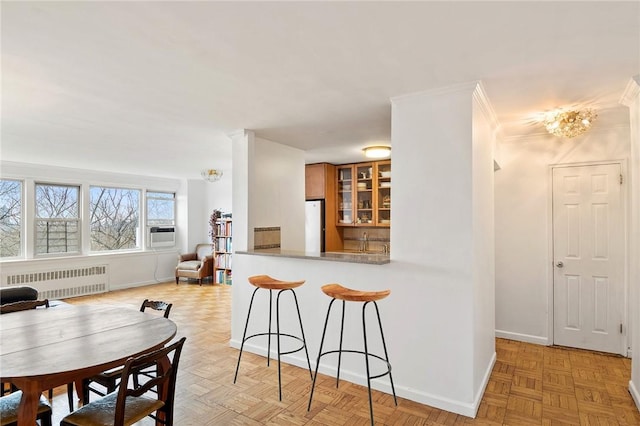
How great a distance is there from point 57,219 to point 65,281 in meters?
1.12

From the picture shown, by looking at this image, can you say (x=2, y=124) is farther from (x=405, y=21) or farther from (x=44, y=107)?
(x=405, y=21)

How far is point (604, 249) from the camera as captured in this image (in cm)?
364

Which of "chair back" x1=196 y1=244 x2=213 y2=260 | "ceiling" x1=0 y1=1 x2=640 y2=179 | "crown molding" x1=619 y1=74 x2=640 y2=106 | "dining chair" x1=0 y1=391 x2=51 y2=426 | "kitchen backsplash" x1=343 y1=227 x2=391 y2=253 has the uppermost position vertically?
"ceiling" x1=0 y1=1 x2=640 y2=179

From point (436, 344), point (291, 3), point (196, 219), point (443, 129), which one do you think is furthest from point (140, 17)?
point (196, 219)

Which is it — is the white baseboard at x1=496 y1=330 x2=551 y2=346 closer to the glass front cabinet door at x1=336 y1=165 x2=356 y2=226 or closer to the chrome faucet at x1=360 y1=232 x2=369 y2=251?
the chrome faucet at x1=360 y1=232 x2=369 y2=251

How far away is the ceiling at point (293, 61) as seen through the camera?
1.60 meters

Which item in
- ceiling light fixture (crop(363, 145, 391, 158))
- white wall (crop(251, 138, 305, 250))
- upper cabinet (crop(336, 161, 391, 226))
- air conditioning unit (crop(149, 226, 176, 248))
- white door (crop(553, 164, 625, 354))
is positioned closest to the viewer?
white door (crop(553, 164, 625, 354))

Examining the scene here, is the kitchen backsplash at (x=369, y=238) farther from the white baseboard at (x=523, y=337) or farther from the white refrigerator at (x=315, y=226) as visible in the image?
the white baseboard at (x=523, y=337)

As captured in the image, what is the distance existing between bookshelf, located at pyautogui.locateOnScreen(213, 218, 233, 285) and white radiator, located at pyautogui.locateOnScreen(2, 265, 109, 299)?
207 cm

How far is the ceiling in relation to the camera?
1.60 m

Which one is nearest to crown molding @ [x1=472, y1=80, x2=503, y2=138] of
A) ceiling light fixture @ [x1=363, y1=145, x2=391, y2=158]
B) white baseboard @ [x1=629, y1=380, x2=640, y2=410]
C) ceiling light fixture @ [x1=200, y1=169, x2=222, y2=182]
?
ceiling light fixture @ [x1=363, y1=145, x2=391, y2=158]

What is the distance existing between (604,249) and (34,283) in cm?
813

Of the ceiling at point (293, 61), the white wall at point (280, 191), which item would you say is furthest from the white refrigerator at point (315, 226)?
the ceiling at point (293, 61)

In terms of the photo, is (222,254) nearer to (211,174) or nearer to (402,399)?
(211,174)
